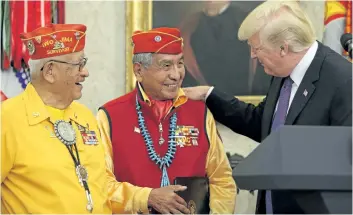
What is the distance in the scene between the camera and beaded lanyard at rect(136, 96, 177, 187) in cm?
321

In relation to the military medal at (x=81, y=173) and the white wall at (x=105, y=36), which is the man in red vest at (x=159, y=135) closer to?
the military medal at (x=81, y=173)

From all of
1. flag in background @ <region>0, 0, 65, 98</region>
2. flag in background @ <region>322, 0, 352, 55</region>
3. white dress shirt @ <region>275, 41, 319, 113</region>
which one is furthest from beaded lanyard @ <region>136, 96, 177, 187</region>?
flag in background @ <region>322, 0, 352, 55</region>

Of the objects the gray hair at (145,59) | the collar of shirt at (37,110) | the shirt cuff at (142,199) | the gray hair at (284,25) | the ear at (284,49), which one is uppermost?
the gray hair at (284,25)

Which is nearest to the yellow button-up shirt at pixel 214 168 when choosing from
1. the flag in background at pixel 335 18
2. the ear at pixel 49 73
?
the ear at pixel 49 73

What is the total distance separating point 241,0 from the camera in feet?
14.5

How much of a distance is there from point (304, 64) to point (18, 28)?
2.11m

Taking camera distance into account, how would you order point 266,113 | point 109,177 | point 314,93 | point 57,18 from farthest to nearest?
point 57,18 → point 109,177 → point 266,113 → point 314,93

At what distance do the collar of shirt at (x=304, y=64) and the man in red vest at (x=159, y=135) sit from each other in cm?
72

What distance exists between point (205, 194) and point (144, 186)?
28 cm

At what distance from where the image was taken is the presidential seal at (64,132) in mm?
2600

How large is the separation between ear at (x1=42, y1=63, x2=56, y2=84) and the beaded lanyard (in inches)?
27.4

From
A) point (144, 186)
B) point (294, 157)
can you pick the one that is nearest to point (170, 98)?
point (144, 186)

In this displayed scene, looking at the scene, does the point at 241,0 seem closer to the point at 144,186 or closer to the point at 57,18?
the point at 57,18

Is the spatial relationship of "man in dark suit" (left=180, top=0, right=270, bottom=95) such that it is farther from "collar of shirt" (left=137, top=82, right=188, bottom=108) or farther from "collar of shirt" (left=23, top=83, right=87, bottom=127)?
"collar of shirt" (left=23, top=83, right=87, bottom=127)
